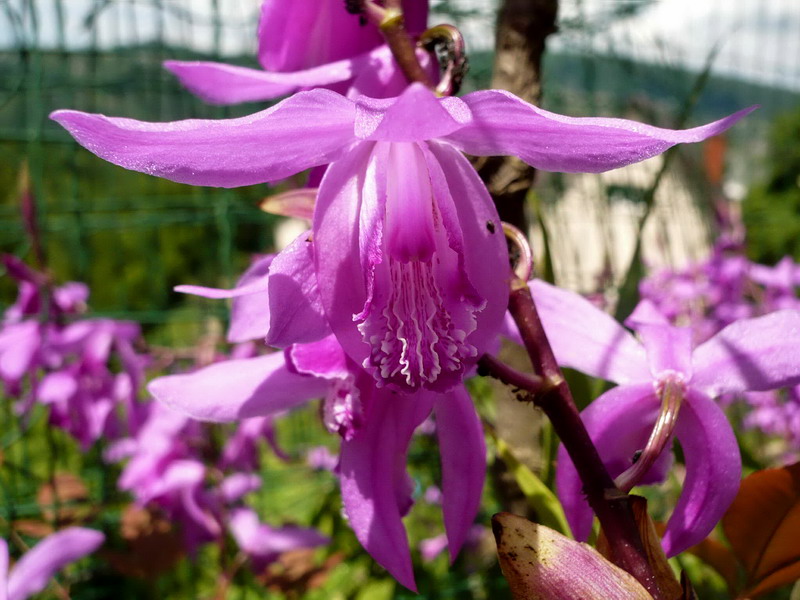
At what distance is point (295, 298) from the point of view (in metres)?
0.26

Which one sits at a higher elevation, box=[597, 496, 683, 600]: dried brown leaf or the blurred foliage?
box=[597, 496, 683, 600]: dried brown leaf

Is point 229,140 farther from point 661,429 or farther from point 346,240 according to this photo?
point 661,429

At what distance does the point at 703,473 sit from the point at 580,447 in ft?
0.27

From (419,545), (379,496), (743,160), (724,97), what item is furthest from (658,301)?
(743,160)

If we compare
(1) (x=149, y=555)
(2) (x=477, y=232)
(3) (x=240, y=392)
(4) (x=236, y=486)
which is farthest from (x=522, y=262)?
(4) (x=236, y=486)

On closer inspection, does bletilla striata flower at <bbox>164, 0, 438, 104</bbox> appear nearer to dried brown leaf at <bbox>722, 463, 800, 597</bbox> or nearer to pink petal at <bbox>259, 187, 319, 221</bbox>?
pink petal at <bbox>259, 187, 319, 221</bbox>

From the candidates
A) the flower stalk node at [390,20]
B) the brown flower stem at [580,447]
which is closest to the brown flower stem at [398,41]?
the flower stalk node at [390,20]

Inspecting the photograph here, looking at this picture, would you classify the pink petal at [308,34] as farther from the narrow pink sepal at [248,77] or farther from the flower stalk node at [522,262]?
the flower stalk node at [522,262]

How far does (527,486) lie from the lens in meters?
0.40

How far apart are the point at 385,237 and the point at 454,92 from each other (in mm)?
107

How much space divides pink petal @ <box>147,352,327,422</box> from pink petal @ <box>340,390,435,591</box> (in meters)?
0.04

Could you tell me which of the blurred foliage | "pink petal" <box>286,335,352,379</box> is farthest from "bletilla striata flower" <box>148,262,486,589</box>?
the blurred foliage

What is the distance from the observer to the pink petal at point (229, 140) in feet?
0.74

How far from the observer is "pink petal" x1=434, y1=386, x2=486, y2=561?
33 cm
